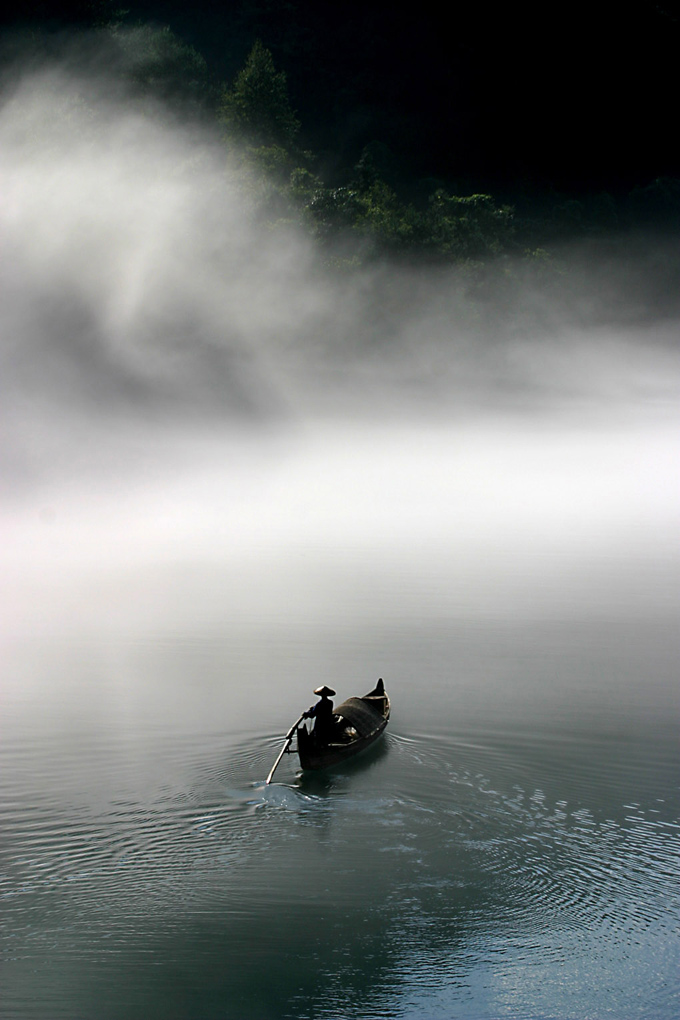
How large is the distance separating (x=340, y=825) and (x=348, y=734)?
4.18m

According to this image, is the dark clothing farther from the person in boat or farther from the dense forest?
the dense forest

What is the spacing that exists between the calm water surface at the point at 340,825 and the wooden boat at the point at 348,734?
1.74 ft

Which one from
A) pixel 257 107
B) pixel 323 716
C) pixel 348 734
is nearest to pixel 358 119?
pixel 257 107

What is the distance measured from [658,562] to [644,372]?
132324 mm

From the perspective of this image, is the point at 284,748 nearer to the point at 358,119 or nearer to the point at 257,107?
the point at 257,107

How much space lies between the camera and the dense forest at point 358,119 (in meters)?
113

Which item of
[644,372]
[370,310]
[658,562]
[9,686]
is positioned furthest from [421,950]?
[644,372]

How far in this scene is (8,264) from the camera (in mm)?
133250

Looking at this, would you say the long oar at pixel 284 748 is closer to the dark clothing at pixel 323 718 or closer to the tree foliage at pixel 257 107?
the dark clothing at pixel 323 718

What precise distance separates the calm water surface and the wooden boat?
1.74ft

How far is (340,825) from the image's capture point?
746 inches

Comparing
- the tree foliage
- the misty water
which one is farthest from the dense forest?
the misty water

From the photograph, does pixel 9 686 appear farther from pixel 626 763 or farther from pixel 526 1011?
pixel 526 1011

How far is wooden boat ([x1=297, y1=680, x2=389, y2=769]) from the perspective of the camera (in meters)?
21.3
